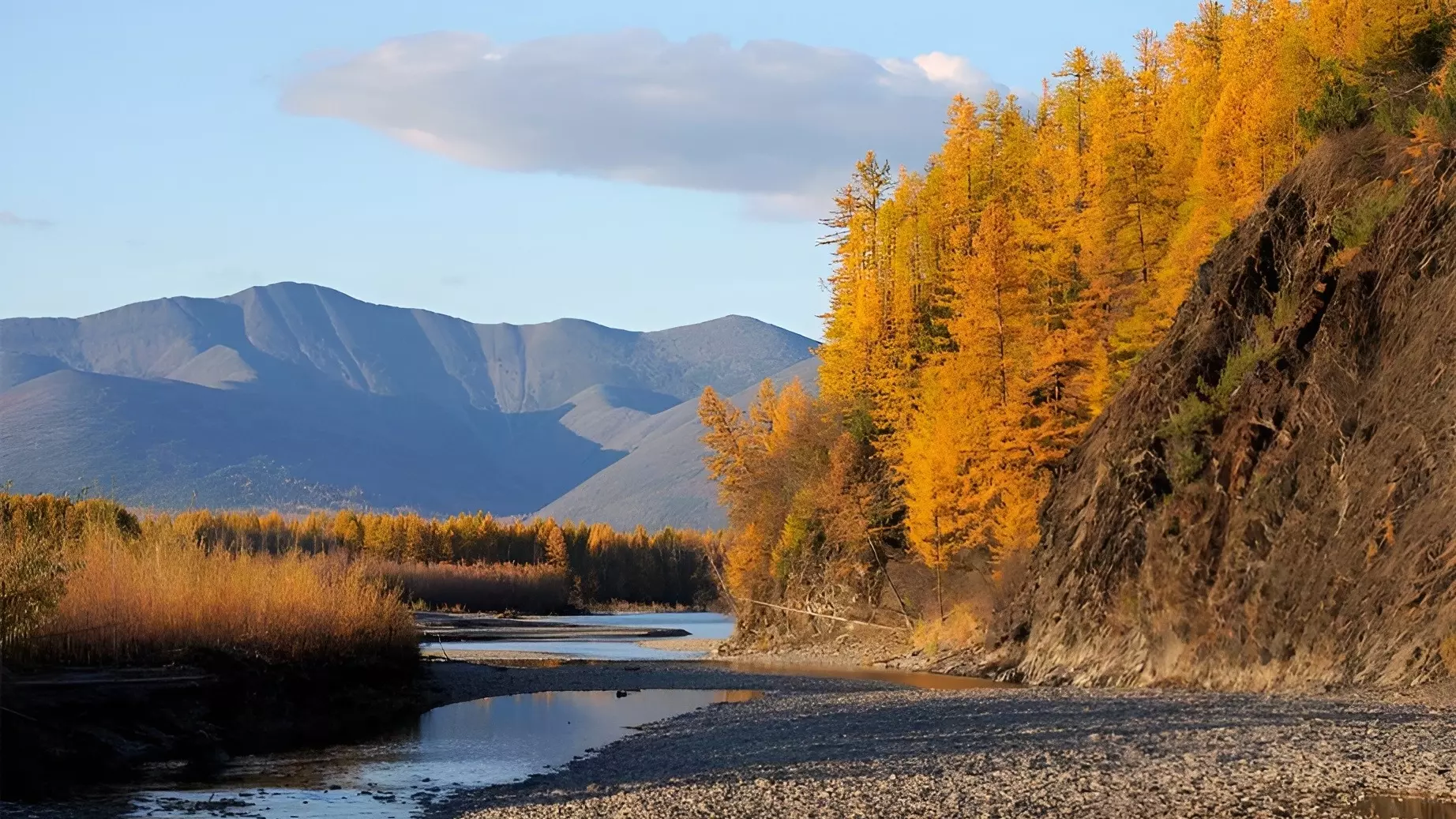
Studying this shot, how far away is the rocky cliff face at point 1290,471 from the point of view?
1128 inches

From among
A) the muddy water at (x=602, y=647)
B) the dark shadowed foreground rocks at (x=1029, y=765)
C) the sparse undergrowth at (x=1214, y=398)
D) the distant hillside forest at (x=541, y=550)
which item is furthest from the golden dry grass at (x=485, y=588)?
the dark shadowed foreground rocks at (x=1029, y=765)

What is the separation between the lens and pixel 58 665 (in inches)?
1025

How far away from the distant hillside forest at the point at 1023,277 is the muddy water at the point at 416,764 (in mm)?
16548

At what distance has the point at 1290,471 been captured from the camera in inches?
1310

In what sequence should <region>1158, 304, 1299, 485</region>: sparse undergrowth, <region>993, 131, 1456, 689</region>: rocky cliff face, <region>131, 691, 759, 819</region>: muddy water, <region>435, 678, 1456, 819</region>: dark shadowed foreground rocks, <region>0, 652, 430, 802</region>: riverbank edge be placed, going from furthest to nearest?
1. <region>1158, 304, 1299, 485</region>: sparse undergrowth
2. <region>993, 131, 1456, 689</region>: rocky cliff face
3. <region>0, 652, 430, 802</region>: riverbank edge
4. <region>131, 691, 759, 819</region>: muddy water
5. <region>435, 678, 1456, 819</region>: dark shadowed foreground rocks

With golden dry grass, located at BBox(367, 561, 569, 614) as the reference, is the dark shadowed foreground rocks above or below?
above

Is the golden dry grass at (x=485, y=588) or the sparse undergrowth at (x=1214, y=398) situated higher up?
the sparse undergrowth at (x=1214, y=398)

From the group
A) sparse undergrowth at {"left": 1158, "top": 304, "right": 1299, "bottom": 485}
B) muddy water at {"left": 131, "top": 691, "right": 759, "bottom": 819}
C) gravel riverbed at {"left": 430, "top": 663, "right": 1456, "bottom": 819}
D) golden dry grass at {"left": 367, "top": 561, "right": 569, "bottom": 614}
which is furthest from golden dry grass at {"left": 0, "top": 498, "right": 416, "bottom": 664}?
golden dry grass at {"left": 367, "top": 561, "right": 569, "bottom": 614}

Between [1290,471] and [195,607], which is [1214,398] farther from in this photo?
[195,607]

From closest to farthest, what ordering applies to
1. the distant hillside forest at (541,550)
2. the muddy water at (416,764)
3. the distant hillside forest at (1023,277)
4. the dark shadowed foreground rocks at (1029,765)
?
the dark shadowed foreground rocks at (1029,765), the muddy water at (416,764), the distant hillside forest at (1023,277), the distant hillside forest at (541,550)

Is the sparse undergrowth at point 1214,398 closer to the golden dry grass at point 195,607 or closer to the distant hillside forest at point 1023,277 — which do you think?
the distant hillside forest at point 1023,277

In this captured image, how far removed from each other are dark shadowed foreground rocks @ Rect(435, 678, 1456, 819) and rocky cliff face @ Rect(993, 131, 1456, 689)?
10.5 ft

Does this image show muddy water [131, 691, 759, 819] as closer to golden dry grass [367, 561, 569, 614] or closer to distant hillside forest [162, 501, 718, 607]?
golden dry grass [367, 561, 569, 614]

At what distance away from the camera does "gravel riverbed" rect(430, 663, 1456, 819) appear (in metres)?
17.1
